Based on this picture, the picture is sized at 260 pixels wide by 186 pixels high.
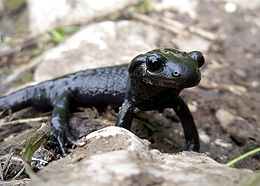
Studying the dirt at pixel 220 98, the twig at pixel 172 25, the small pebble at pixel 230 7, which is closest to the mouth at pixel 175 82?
the dirt at pixel 220 98

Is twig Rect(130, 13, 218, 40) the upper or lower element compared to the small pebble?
lower

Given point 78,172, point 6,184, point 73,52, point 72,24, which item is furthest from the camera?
point 72,24

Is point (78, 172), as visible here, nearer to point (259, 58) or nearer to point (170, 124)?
point (170, 124)

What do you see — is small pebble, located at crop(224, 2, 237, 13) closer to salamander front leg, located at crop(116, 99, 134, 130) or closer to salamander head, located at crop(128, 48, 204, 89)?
salamander head, located at crop(128, 48, 204, 89)

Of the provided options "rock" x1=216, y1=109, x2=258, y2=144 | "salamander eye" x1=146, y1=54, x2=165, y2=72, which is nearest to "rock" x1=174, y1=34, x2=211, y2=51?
"rock" x1=216, y1=109, x2=258, y2=144

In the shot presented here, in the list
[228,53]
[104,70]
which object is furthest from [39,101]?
[228,53]

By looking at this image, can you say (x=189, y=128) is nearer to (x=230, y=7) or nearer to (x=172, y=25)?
(x=172, y=25)

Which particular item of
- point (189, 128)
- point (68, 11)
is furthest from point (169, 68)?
point (68, 11)
